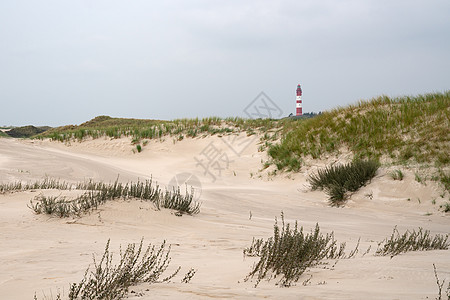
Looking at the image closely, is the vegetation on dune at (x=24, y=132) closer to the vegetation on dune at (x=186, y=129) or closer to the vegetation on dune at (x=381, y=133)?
the vegetation on dune at (x=186, y=129)

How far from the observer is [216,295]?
2.75m

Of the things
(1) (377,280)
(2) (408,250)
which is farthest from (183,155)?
(1) (377,280)

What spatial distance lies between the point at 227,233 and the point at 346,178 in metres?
5.50

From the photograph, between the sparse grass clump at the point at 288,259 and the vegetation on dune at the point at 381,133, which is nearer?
the sparse grass clump at the point at 288,259

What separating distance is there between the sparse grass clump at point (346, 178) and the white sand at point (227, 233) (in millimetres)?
237

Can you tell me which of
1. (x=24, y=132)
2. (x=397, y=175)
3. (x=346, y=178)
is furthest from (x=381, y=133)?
(x=24, y=132)

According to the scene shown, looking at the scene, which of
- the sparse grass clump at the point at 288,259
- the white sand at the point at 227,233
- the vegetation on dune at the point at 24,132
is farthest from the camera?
the vegetation on dune at the point at 24,132

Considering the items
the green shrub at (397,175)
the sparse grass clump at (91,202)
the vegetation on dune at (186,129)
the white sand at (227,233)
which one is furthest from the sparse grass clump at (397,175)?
the vegetation on dune at (186,129)

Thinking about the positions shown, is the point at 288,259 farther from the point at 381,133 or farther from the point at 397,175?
the point at 381,133

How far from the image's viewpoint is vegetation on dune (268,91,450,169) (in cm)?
1098

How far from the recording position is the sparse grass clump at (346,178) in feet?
33.3

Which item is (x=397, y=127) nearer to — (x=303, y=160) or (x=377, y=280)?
(x=303, y=160)

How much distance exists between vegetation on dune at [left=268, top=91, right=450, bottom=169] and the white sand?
37.0 inches

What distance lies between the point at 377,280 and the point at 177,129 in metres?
19.8
